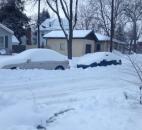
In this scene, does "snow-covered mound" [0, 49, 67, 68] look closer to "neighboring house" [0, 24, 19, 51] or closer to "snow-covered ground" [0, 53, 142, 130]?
"snow-covered ground" [0, 53, 142, 130]

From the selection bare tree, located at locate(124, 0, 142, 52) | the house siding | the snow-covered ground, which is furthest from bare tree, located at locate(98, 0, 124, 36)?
the snow-covered ground

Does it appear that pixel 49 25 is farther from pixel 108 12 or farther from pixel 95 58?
pixel 95 58

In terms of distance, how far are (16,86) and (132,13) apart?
50940mm

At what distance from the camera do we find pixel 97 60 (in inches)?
1035

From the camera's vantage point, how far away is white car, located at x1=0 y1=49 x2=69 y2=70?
19.7m

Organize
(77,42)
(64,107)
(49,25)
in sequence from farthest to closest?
(49,25) < (77,42) < (64,107)

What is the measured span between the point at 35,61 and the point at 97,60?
A: 22.0 ft

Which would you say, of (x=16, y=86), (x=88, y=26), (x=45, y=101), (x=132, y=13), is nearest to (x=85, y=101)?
(x=45, y=101)

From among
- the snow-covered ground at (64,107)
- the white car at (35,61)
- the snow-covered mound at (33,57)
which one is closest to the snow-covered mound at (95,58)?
the white car at (35,61)

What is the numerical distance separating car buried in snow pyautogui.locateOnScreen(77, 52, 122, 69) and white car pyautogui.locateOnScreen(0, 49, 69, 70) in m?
3.88

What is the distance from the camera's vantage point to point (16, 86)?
1421 cm

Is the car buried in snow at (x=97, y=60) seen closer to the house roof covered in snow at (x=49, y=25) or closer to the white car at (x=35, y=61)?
the white car at (x=35, y=61)

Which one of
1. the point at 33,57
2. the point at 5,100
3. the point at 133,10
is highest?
the point at 133,10

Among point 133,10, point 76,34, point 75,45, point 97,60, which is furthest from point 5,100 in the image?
point 133,10
